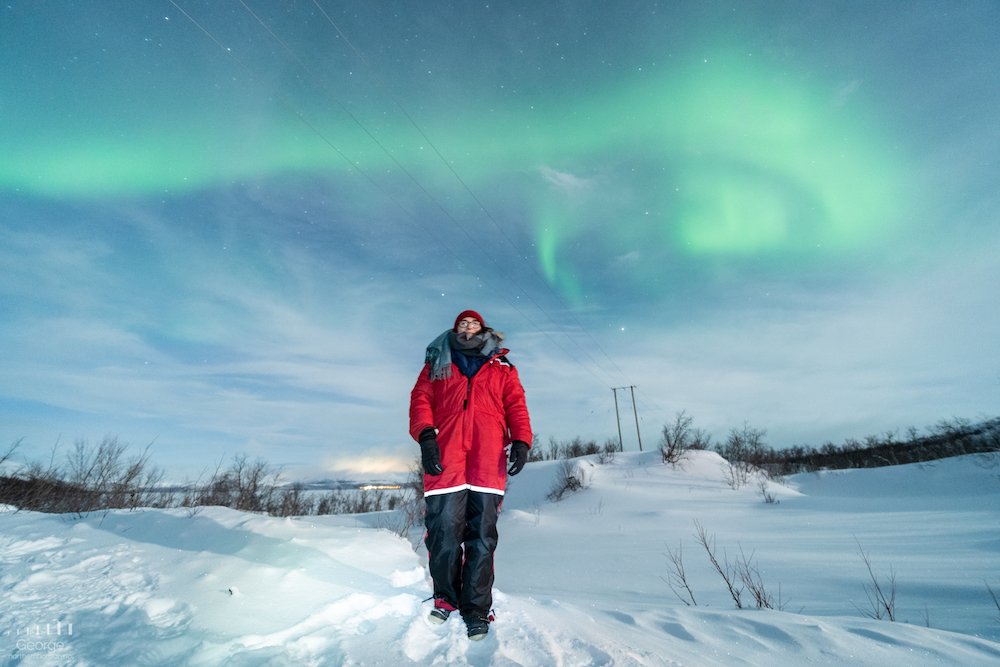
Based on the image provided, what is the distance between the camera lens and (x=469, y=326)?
3.28 m

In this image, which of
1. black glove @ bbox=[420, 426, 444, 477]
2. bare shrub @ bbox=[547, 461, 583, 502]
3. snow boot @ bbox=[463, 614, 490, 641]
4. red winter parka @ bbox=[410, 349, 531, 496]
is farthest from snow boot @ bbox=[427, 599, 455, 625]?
bare shrub @ bbox=[547, 461, 583, 502]

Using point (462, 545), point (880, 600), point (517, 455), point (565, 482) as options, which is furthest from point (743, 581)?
point (565, 482)

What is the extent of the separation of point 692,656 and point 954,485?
20826 mm

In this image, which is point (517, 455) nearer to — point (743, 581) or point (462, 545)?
point (462, 545)

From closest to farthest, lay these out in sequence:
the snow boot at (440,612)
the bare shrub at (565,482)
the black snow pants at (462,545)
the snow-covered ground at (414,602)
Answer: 1. the snow-covered ground at (414,602)
2. the snow boot at (440,612)
3. the black snow pants at (462,545)
4. the bare shrub at (565,482)

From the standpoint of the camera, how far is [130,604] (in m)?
2.22

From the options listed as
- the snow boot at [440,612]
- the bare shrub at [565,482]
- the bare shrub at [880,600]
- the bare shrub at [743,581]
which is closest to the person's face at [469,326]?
the snow boot at [440,612]

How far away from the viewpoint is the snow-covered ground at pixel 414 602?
187 centimetres

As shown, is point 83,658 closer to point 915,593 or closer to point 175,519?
point 175,519

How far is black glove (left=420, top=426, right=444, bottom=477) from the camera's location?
2.66m

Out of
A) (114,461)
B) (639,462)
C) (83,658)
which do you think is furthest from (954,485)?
(114,461)

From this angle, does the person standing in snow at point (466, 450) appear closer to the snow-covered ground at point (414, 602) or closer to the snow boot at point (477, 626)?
the snow boot at point (477, 626)

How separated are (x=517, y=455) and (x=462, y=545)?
0.71 meters

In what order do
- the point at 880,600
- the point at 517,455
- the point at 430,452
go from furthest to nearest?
1. the point at 880,600
2. the point at 517,455
3. the point at 430,452
